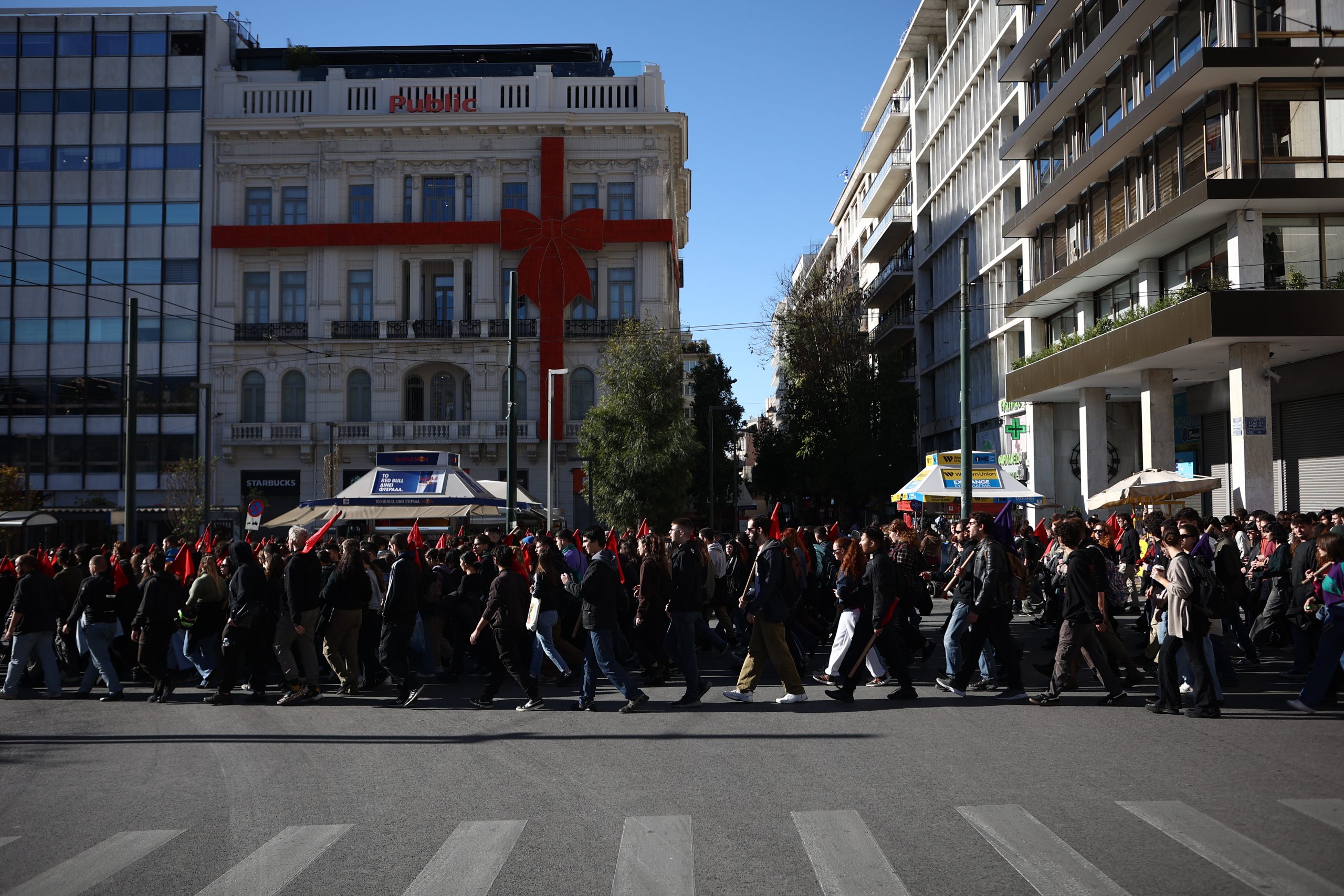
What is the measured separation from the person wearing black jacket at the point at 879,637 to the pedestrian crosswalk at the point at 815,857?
4.80 meters

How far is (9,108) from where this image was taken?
5291 centimetres

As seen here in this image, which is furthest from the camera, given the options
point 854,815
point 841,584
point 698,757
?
point 841,584

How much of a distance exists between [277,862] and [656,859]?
6.44ft

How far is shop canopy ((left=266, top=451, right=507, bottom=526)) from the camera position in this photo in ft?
75.4

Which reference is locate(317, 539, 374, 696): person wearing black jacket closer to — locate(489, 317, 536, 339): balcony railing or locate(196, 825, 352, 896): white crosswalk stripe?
locate(196, 825, 352, 896): white crosswalk stripe

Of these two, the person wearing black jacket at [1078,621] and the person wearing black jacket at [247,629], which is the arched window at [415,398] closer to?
the person wearing black jacket at [247,629]

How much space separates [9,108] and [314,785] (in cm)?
5503

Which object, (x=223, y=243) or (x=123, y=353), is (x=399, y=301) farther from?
(x=123, y=353)

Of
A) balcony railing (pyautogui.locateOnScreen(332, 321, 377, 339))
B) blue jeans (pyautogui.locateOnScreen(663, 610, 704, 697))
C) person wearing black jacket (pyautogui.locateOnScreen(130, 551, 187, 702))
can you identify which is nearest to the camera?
blue jeans (pyautogui.locateOnScreen(663, 610, 704, 697))

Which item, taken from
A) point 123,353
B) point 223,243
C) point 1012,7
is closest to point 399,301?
point 223,243

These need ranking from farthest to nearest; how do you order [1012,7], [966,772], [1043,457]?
[1012,7] < [1043,457] < [966,772]

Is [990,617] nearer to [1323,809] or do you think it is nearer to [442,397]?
[1323,809]

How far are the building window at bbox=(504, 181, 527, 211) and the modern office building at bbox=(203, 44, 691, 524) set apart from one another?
10 centimetres

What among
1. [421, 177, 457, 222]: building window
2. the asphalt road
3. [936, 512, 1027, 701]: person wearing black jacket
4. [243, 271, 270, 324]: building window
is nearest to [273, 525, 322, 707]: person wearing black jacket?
the asphalt road
